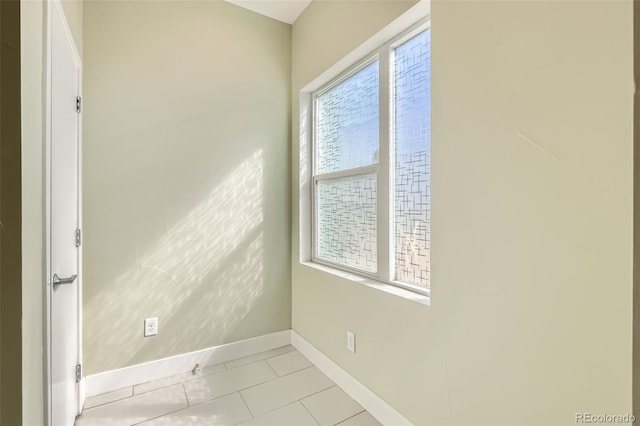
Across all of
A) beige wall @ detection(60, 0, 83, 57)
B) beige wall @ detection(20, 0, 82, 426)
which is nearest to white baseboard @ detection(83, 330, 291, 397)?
beige wall @ detection(20, 0, 82, 426)

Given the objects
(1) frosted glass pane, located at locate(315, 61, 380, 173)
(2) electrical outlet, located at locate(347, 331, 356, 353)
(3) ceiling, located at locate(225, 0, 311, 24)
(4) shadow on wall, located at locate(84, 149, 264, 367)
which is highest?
(3) ceiling, located at locate(225, 0, 311, 24)

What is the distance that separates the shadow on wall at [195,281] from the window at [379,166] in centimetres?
57

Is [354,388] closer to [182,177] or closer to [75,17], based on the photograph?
[182,177]

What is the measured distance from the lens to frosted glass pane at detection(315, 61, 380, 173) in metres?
1.91

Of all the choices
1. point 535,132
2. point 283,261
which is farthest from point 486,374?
point 283,261

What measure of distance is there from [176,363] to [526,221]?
2.32m

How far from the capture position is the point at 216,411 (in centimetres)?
170

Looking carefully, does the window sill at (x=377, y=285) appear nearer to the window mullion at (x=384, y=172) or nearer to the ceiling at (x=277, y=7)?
the window mullion at (x=384, y=172)

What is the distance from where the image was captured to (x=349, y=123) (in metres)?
2.12

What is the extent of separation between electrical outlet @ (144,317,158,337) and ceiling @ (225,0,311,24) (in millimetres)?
2471

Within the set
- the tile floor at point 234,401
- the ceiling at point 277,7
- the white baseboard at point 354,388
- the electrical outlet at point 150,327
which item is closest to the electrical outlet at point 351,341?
the white baseboard at point 354,388

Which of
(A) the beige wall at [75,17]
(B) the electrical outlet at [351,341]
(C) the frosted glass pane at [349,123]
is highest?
(A) the beige wall at [75,17]

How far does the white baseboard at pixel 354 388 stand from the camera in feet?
5.12

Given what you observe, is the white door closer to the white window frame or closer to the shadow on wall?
the shadow on wall
